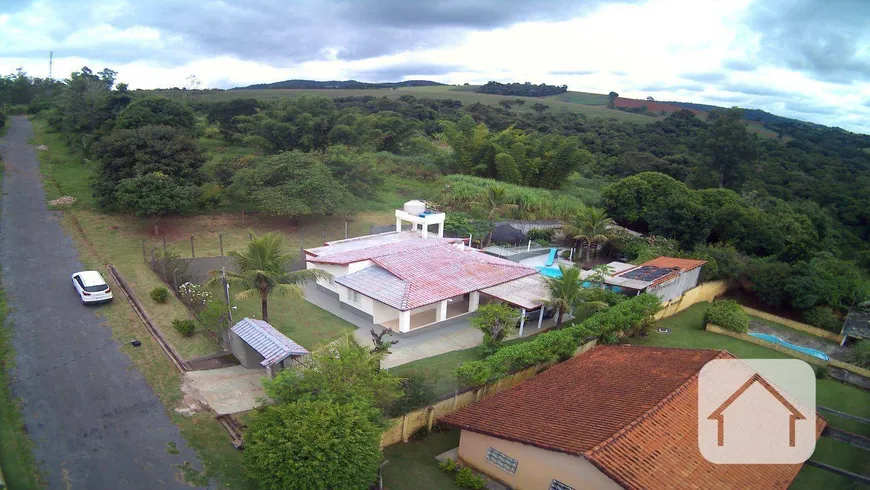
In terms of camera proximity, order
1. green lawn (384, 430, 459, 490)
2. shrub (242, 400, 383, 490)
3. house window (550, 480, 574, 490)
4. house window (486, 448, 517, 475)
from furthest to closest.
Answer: green lawn (384, 430, 459, 490)
house window (486, 448, 517, 475)
house window (550, 480, 574, 490)
shrub (242, 400, 383, 490)

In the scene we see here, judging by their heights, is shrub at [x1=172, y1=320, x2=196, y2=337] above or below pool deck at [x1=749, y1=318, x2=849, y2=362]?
above

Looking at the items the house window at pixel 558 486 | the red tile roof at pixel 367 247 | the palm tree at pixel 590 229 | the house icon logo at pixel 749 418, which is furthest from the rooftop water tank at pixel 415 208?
the house window at pixel 558 486

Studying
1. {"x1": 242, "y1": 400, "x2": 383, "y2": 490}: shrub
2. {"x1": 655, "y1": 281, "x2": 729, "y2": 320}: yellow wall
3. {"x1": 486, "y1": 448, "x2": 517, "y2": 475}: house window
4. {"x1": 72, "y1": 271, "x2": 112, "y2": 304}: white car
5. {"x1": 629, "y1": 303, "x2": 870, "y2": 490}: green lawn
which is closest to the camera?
{"x1": 242, "y1": 400, "x2": 383, "y2": 490}: shrub

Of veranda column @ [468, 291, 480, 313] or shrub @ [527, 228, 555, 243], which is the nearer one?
veranda column @ [468, 291, 480, 313]

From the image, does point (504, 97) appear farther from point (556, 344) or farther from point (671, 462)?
point (671, 462)

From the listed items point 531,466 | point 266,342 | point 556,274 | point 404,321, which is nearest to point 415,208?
point 556,274

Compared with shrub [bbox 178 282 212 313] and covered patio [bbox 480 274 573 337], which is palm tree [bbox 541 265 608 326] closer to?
covered patio [bbox 480 274 573 337]

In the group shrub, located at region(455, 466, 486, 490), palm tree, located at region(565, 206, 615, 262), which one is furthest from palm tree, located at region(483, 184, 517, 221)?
shrub, located at region(455, 466, 486, 490)
